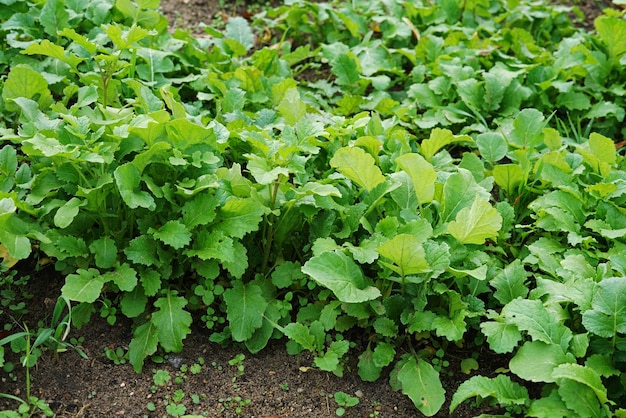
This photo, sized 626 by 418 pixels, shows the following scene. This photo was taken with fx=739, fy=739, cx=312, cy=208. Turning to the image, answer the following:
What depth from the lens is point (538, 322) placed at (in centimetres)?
255

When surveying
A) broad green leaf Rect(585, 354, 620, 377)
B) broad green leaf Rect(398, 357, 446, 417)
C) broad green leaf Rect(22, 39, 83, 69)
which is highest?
broad green leaf Rect(22, 39, 83, 69)

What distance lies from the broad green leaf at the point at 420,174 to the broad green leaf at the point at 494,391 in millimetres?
756

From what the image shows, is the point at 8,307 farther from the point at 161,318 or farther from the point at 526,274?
the point at 526,274

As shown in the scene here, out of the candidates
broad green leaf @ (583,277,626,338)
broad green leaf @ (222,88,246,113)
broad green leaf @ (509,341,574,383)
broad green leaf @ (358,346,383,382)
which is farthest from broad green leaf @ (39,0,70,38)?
broad green leaf @ (583,277,626,338)

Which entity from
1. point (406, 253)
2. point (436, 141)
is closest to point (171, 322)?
point (406, 253)

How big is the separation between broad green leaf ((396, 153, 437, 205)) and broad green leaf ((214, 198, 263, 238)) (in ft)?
1.97

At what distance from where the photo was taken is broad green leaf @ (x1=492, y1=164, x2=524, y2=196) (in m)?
3.25

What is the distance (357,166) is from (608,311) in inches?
41.4

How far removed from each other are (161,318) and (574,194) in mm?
1753

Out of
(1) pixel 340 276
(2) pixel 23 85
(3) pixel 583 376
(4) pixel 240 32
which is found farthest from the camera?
(4) pixel 240 32

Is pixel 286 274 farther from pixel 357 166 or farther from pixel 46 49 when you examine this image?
pixel 46 49

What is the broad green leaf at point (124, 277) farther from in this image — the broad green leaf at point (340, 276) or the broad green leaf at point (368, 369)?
the broad green leaf at point (368, 369)

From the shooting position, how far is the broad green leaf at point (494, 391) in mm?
2453

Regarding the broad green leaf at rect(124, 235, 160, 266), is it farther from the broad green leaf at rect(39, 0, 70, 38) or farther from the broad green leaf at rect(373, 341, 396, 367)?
the broad green leaf at rect(39, 0, 70, 38)
